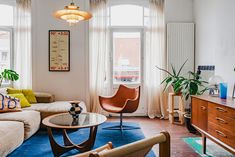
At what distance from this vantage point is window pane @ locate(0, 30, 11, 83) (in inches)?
226

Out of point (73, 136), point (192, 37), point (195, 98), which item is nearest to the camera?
point (195, 98)

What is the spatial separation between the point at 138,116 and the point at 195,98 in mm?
2561

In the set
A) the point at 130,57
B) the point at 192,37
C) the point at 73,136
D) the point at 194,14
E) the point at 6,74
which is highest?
the point at 194,14

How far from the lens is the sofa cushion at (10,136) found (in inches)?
114

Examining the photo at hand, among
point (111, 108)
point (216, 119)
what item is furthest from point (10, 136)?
point (216, 119)

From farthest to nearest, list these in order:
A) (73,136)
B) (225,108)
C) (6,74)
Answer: (6,74) → (73,136) → (225,108)

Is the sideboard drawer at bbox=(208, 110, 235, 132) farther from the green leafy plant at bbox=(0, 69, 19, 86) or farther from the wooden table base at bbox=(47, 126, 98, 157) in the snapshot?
the green leafy plant at bbox=(0, 69, 19, 86)

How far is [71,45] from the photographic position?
5.72m

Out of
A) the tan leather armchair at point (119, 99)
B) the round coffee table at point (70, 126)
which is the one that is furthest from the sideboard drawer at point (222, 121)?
the tan leather armchair at point (119, 99)

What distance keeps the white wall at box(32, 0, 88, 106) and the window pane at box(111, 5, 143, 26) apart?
32.8 inches

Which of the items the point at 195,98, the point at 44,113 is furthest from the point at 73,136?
the point at 195,98

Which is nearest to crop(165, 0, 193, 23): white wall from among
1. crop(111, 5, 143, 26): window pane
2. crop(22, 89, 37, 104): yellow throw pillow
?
crop(111, 5, 143, 26): window pane

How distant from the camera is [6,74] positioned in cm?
512

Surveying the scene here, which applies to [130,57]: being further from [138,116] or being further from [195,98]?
[195,98]
